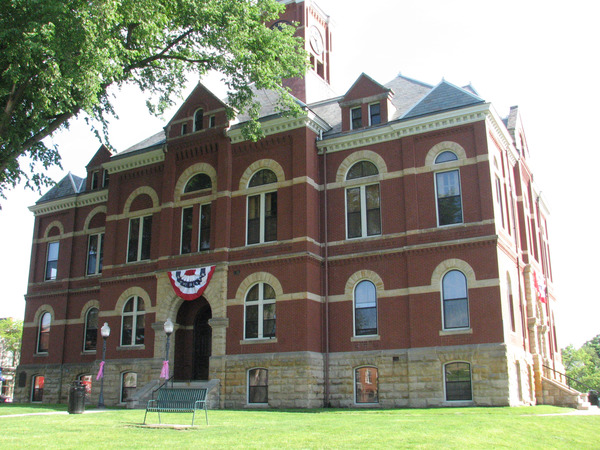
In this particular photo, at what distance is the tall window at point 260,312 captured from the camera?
85.3 ft

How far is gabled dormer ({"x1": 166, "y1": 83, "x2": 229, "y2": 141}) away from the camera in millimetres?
29578

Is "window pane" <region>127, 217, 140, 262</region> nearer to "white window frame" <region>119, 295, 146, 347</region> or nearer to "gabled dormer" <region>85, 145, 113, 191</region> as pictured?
"white window frame" <region>119, 295, 146, 347</region>

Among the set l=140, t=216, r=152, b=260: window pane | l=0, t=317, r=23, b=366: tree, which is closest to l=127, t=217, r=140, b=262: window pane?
l=140, t=216, r=152, b=260: window pane

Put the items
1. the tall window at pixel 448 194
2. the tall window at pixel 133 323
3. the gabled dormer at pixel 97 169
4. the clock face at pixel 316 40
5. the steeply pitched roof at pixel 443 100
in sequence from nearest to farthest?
the tall window at pixel 448 194
the steeply pitched roof at pixel 443 100
the tall window at pixel 133 323
the gabled dormer at pixel 97 169
the clock face at pixel 316 40

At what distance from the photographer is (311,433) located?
521 inches

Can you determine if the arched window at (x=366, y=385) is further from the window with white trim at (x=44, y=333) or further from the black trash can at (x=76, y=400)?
the window with white trim at (x=44, y=333)

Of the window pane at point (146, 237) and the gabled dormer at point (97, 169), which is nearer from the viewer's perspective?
the window pane at point (146, 237)

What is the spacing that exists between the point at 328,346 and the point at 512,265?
329 inches

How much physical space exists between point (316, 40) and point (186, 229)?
52.1 feet

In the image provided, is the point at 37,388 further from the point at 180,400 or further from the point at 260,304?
the point at 180,400

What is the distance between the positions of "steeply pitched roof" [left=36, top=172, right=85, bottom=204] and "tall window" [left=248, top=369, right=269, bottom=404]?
17.7 meters

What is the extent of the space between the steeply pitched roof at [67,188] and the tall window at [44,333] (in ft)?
22.8

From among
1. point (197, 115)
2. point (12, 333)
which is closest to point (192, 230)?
point (197, 115)

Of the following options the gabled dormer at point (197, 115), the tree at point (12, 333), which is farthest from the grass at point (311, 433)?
the tree at point (12, 333)
